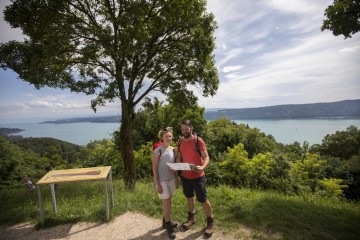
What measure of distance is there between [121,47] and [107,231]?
18.5 ft

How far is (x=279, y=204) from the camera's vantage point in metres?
6.36

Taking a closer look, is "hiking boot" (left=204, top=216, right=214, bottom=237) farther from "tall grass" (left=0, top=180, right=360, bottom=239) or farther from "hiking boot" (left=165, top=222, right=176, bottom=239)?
"hiking boot" (left=165, top=222, right=176, bottom=239)

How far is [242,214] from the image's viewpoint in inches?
225

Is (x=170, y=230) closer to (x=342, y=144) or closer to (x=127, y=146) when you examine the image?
(x=127, y=146)

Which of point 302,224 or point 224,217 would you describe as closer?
point 302,224

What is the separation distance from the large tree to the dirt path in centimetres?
363

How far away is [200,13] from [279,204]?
7187 millimetres

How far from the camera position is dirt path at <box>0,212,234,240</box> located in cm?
494

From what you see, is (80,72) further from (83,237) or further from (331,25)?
(331,25)

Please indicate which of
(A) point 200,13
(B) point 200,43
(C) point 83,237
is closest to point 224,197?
(C) point 83,237

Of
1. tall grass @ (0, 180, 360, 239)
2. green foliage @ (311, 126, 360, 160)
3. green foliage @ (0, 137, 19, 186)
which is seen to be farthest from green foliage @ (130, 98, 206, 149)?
green foliage @ (311, 126, 360, 160)

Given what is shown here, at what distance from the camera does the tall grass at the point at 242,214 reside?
4996 millimetres

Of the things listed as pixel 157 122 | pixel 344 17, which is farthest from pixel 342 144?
pixel 344 17

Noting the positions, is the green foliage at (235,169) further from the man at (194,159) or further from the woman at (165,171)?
the woman at (165,171)
